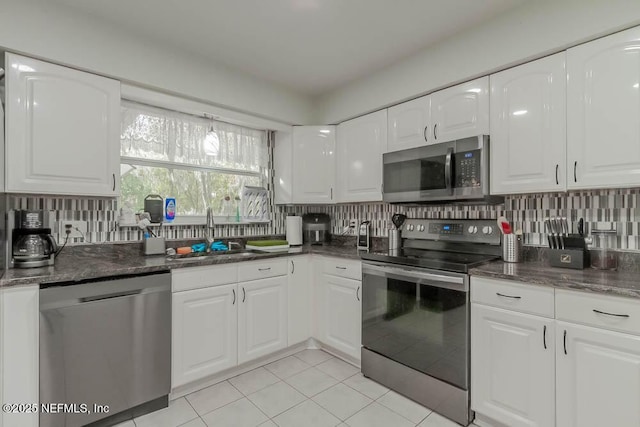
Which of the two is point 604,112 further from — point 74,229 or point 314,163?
point 74,229

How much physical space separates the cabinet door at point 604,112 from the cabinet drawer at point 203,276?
221cm

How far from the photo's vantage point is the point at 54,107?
1860 mm

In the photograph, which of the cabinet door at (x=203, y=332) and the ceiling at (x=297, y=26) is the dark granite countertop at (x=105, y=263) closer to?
the cabinet door at (x=203, y=332)

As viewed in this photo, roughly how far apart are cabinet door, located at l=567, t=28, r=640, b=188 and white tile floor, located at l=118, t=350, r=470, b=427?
1.62 meters

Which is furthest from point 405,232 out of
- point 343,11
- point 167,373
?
point 167,373

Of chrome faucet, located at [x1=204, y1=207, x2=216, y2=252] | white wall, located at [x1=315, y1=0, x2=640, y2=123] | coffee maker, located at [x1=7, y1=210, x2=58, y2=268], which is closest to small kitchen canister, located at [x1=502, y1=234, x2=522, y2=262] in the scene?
white wall, located at [x1=315, y1=0, x2=640, y2=123]

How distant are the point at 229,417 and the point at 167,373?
19.0 inches

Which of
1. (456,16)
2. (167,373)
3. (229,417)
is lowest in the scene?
(229,417)

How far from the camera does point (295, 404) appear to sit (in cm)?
199

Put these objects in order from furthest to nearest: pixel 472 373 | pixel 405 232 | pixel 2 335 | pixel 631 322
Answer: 1. pixel 405 232
2. pixel 472 373
3. pixel 2 335
4. pixel 631 322

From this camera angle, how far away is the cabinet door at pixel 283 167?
3.18m

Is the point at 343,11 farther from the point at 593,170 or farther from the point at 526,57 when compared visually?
the point at 593,170

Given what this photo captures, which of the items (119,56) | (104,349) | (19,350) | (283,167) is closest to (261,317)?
(104,349)

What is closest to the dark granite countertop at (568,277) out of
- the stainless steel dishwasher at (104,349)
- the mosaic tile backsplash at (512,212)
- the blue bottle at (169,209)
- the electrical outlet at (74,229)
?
the mosaic tile backsplash at (512,212)
